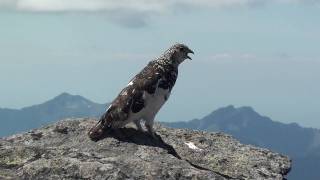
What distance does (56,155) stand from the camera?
12.2 m

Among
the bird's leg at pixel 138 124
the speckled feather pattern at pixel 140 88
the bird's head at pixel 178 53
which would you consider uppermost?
the bird's head at pixel 178 53

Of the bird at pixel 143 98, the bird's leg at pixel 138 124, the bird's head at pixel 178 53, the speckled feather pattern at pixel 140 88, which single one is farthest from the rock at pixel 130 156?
the bird's head at pixel 178 53

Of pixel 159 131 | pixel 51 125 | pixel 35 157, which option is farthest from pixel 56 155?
pixel 159 131

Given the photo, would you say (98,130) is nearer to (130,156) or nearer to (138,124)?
(138,124)

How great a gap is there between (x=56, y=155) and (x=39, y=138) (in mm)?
2407

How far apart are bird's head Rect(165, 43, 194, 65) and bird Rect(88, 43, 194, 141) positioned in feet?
0.28

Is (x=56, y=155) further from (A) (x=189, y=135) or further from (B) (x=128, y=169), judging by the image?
(A) (x=189, y=135)

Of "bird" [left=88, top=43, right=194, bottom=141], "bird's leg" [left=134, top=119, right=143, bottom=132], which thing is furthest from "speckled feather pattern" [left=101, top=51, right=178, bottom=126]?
"bird's leg" [left=134, top=119, right=143, bottom=132]

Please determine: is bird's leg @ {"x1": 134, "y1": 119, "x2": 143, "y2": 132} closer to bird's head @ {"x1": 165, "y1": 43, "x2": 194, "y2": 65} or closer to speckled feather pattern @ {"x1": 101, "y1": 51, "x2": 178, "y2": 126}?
speckled feather pattern @ {"x1": 101, "y1": 51, "x2": 178, "y2": 126}

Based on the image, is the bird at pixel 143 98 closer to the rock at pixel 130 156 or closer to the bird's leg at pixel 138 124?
the bird's leg at pixel 138 124

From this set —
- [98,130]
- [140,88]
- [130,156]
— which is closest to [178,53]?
[140,88]

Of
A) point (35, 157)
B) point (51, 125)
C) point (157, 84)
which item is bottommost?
point (35, 157)

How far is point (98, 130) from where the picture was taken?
14.0 meters

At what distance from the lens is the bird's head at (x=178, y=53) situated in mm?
16078
